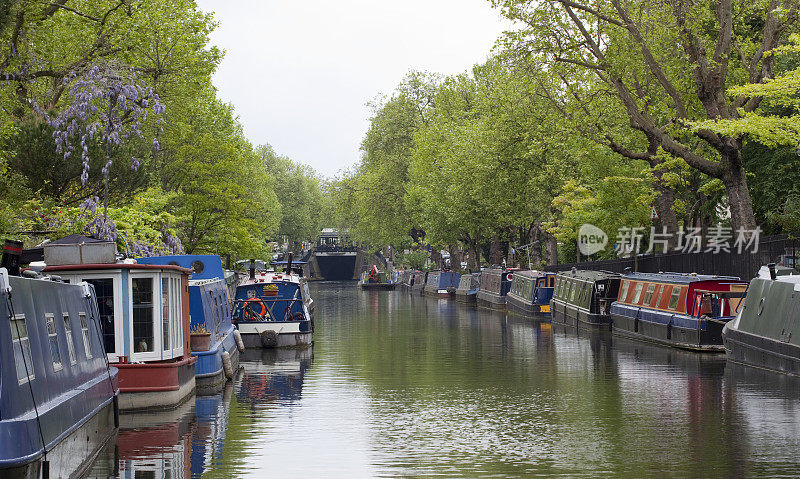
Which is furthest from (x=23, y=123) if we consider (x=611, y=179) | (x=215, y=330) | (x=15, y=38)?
(x=611, y=179)

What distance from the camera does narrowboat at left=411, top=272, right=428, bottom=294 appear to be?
9575 centimetres

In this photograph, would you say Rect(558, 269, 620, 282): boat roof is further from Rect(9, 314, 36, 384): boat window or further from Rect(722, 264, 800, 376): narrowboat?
Rect(9, 314, 36, 384): boat window

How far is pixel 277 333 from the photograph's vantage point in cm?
3606

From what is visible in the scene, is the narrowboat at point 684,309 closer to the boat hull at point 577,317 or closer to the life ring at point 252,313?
the boat hull at point 577,317

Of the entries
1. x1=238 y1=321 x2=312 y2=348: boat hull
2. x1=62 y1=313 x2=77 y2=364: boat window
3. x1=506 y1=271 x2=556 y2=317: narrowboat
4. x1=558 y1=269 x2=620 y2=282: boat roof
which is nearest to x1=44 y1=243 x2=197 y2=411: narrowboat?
x1=62 y1=313 x2=77 y2=364: boat window

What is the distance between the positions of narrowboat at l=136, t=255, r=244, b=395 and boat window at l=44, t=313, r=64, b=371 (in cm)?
1038

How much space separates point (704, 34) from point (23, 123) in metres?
26.9

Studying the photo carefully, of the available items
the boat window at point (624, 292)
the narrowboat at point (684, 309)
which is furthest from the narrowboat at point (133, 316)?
the boat window at point (624, 292)

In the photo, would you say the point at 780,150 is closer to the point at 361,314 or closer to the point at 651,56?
the point at 651,56

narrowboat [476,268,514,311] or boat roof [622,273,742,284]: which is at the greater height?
boat roof [622,273,742,284]

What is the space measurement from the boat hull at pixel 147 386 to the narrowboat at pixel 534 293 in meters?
35.5

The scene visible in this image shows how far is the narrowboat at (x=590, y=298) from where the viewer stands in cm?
4400

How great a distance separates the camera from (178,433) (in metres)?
18.2

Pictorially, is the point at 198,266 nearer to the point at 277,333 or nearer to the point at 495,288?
the point at 277,333
